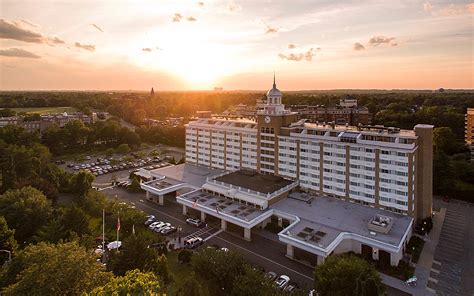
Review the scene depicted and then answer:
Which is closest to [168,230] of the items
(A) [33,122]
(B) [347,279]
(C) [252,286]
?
(C) [252,286]

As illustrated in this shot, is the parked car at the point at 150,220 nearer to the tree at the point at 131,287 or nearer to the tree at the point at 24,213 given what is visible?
the tree at the point at 24,213

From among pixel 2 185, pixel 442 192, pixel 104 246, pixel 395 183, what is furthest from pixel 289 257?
pixel 2 185

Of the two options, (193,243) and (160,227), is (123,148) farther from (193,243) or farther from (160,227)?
(193,243)

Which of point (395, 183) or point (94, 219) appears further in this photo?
point (94, 219)

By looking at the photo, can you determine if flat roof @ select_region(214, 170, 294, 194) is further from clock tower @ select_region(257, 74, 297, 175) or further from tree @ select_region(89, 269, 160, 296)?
tree @ select_region(89, 269, 160, 296)

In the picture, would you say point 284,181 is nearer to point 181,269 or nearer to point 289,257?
point 289,257

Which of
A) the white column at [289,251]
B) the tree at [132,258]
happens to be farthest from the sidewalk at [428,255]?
the tree at [132,258]

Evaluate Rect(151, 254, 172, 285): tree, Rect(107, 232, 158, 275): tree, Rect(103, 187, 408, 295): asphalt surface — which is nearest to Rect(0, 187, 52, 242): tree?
Rect(103, 187, 408, 295): asphalt surface
